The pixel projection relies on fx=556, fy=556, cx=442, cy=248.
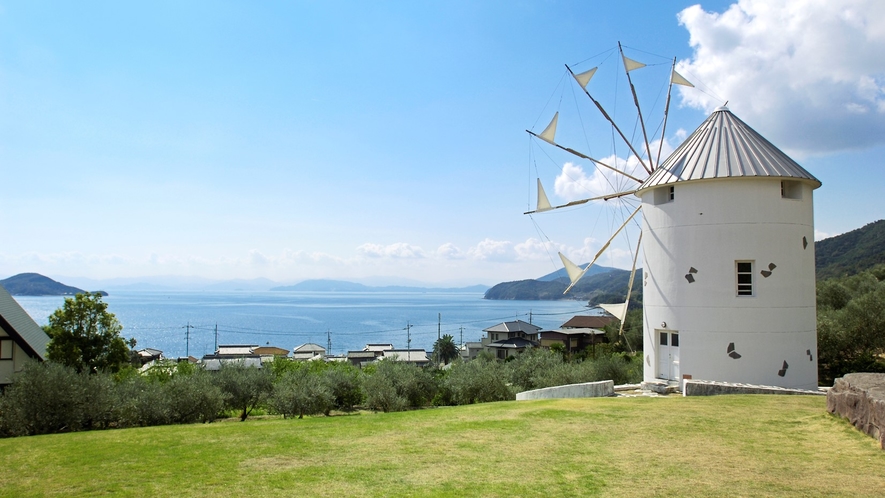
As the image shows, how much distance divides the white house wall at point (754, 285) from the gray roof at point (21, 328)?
24544 mm

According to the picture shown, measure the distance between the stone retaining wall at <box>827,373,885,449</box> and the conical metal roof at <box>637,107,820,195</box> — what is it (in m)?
7.37

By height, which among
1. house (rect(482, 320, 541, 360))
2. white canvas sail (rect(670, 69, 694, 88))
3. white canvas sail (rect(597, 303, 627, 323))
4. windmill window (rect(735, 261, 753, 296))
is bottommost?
house (rect(482, 320, 541, 360))

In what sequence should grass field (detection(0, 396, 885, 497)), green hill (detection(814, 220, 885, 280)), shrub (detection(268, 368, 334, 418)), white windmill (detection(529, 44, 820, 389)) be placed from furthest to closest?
green hill (detection(814, 220, 885, 280)), shrub (detection(268, 368, 334, 418)), white windmill (detection(529, 44, 820, 389)), grass field (detection(0, 396, 885, 497))

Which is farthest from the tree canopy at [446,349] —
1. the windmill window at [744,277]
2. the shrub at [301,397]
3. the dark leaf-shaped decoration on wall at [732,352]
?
the windmill window at [744,277]

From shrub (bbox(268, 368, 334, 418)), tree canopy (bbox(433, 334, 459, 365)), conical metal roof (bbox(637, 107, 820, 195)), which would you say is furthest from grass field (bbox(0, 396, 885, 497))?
tree canopy (bbox(433, 334, 459, 365))

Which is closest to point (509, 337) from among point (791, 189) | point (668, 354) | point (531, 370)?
point (531, 370)

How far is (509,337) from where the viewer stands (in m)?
78.8

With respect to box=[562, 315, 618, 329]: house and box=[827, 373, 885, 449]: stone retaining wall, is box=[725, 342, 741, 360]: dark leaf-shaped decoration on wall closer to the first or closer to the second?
box=[827, 373, 885, 449]: stone retaining wall

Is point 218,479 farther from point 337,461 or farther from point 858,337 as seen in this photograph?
point 858,337

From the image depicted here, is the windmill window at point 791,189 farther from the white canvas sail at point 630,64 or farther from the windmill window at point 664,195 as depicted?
the white canvas sail at point 630,64

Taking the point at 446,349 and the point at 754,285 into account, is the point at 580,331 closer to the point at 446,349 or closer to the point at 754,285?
the point at 446,349

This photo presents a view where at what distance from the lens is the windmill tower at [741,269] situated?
16.3m

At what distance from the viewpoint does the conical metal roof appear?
1648 cm

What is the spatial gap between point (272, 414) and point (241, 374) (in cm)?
208
